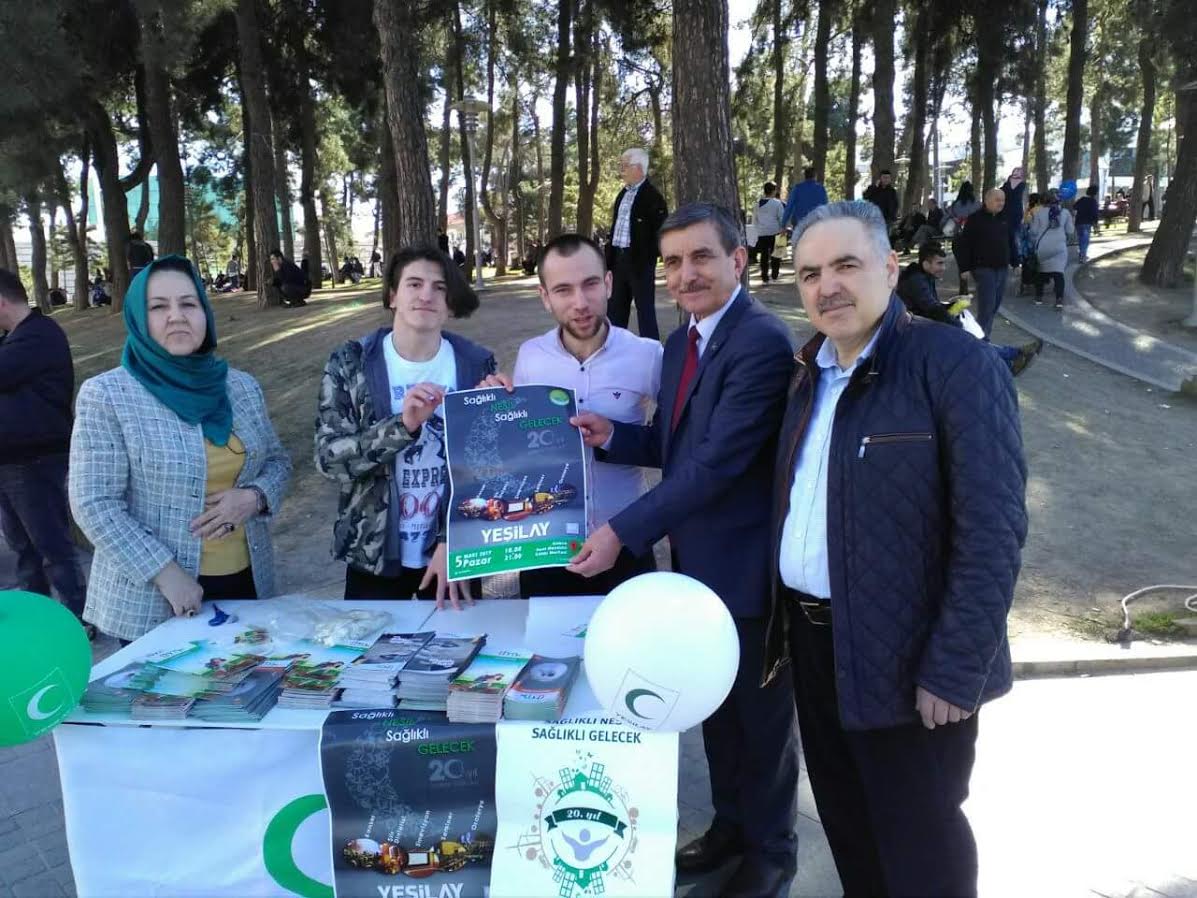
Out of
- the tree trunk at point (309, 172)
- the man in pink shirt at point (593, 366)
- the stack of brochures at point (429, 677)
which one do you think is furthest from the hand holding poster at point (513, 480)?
the tree trunk at point (309, 172)

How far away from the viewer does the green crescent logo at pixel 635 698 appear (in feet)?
6.35

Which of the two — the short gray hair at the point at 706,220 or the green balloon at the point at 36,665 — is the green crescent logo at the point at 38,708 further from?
the short gray hair at the point at 706,220

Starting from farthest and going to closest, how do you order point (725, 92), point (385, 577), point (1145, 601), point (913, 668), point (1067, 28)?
point (1067, 28) → point (725, 92) → point (1145, 601) → point (385, 577) → point (913, 668)

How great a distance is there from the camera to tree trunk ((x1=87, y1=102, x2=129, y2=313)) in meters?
19.9

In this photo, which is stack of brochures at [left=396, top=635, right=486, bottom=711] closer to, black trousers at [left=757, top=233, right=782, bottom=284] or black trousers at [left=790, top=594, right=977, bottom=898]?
black trousers at [left=790, top=594, right=977, bottom=898]

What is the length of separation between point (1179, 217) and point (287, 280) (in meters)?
17.7

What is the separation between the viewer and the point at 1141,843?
10.1 ft

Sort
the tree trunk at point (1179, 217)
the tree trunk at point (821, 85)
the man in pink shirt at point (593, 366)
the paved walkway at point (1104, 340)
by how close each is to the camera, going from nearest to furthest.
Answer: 1. the man in pink shirt at point (593, 366)
2. the paved walkway at point (1104, 340)
3. the tree trunk at point (1179, 217)
4. the tree trunk at point (821, 85)

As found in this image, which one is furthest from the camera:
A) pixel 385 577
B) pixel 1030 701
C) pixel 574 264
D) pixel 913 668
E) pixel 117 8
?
pixel 117 8

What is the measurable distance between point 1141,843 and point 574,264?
3045 millimetres

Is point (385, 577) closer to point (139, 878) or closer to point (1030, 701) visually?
point (139, 878)

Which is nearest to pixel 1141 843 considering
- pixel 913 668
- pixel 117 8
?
pixel 913 668

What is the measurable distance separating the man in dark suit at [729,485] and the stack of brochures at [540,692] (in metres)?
0.34

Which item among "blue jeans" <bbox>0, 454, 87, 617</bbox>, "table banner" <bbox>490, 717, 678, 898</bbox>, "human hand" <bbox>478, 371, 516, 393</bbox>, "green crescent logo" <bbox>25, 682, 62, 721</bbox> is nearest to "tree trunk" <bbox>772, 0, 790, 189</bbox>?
"blue jeans" <bbox>0, 454, 87, 617</bbox>
